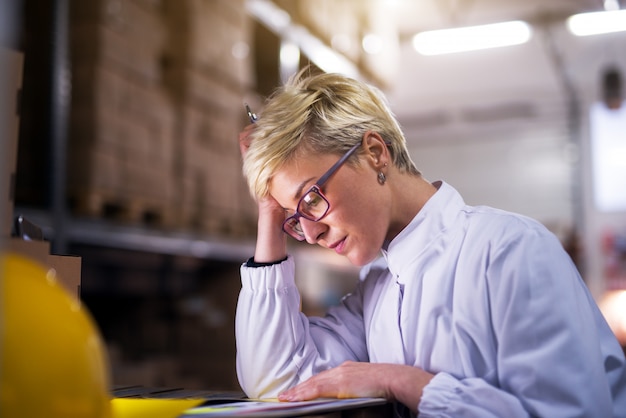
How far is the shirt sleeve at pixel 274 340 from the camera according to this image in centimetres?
198

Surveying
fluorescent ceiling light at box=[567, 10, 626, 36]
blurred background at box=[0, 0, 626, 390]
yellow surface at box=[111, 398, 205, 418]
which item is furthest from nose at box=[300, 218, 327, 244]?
fluorescent ceiling light at box=[567, 10, 626, 36]

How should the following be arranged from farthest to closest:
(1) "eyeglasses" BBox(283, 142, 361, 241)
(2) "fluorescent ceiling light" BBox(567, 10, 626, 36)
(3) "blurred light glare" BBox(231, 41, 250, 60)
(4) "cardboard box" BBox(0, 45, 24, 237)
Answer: (2) "fluorescent ceiling light" BBox(567, 10, 626, 36)
(3) "blurred light glare" BBox(231, 41, 250, 60)
(1) "eyeglasses" BBox(283, 142, 361, 241)
(4) "cardboard box" BBox(0, 45, 24, 237)

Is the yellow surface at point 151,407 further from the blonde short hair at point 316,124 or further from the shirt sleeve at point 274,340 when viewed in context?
the blonde short hair at point 316,124

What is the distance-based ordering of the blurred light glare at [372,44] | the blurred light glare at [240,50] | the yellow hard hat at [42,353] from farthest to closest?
the blurred light glare at [372,44] → the blurred light glare at [240,50] → the yellow hard hat at [42,353]

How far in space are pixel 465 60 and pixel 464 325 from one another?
10923 millimetres

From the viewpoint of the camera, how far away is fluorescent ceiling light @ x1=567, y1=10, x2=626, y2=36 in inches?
340

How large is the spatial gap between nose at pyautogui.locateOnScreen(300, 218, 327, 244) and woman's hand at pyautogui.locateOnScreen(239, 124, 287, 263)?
0.12 metres

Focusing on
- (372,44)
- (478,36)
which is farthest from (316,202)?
(478,36)

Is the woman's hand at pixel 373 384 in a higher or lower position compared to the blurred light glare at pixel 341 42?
lower

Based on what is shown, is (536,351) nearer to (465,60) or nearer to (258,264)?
(258,264)

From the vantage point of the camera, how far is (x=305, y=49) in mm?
6543

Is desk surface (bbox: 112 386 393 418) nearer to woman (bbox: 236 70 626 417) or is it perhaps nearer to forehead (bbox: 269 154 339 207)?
woman (bbox: 236 70 626 417)

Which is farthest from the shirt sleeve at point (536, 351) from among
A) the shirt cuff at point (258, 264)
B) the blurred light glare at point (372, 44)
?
the blurred light glare at point (372, 44)

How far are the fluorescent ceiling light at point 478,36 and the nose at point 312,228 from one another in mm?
7391
